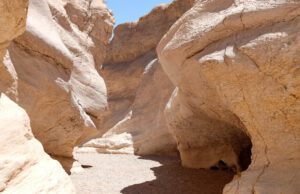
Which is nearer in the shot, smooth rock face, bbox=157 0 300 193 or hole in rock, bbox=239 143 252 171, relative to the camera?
smooth rock face, bbox=157 0 300 193

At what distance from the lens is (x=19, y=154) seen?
9.34 ft

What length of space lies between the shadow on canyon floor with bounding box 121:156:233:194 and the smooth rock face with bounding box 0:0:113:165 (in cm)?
189

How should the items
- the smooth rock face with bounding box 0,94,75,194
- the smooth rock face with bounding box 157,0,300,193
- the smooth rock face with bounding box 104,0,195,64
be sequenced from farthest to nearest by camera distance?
1. the smooth rock face with bounding box 104,0,195,64
2. the smooth rock face with bounding box 157,0,300,193
3. the smooth rock face with bounding box 0,94,75,194

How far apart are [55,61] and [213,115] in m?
3.21

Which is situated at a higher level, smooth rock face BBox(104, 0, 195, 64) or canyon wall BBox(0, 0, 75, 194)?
canyon wall BBox(0, 0, 75, 194)

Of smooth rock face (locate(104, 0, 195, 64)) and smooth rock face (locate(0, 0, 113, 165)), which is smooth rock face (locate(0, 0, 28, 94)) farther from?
smooth rock face (locate(104, 0, 195, 64))

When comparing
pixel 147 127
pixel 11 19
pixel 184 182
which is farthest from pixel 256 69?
pixel 147 127

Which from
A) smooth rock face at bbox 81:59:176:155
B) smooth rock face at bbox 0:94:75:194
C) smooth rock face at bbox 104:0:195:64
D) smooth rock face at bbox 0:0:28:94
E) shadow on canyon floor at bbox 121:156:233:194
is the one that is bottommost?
smooth rock face at bbox 81:59:176:155

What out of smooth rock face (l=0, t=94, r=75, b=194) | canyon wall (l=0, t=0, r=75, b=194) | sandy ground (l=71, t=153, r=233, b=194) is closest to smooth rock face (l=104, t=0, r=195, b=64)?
sandy ground (l=71, t=153, r=233, b=194)

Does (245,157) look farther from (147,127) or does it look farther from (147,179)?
(147,127)

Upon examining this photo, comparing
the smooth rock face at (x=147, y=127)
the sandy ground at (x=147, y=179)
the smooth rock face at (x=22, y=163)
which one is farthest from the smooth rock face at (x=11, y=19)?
the smooth rock face at (x=147, y=127)

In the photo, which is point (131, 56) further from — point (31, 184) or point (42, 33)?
point (31, 184)

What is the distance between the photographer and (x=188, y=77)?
218 inches

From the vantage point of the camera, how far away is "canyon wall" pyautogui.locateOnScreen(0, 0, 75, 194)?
2.62 m
